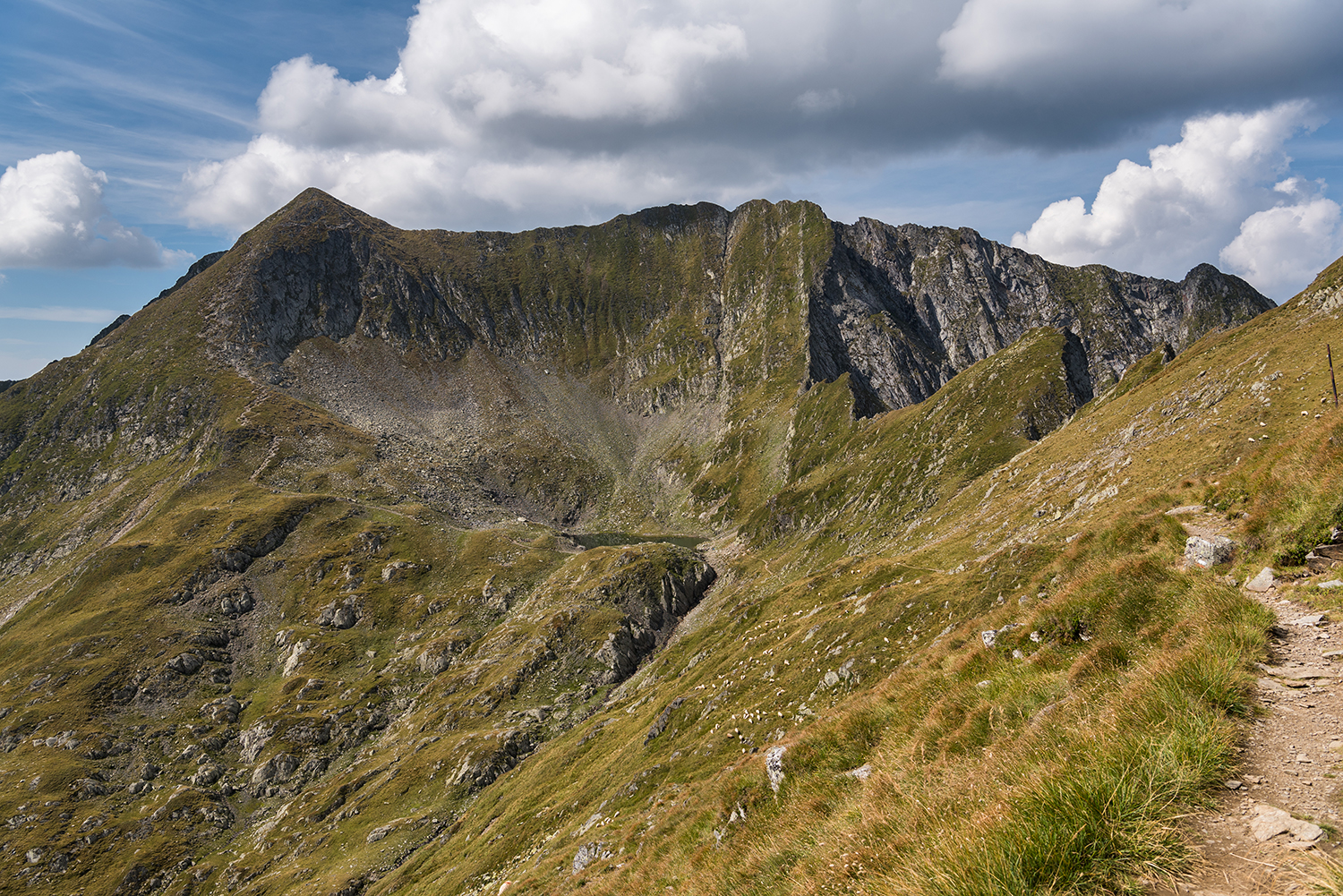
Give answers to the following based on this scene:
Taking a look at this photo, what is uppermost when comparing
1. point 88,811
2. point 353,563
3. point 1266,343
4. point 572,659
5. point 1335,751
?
point 1266,343

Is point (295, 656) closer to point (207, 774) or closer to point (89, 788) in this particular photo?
point (207, 774)

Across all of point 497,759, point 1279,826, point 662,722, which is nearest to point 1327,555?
point 1279,826

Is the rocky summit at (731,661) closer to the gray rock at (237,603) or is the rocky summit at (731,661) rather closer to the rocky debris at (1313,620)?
the rocky debris at (1313,620)

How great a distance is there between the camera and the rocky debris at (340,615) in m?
140

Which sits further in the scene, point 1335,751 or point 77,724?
point 77,724

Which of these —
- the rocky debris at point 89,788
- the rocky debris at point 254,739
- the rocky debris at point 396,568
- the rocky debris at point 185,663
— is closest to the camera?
the rocky debris at point 89,788

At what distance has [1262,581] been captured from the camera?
37.8ft

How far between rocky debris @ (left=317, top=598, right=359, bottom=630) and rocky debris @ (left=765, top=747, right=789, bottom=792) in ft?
490

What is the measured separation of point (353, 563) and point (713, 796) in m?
161

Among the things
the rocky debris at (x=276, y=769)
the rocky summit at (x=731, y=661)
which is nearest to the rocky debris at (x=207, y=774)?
the rocky summit at (x=731, y=661)

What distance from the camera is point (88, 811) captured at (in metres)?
97.1

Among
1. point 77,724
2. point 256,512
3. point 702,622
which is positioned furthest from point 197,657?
point 702,622

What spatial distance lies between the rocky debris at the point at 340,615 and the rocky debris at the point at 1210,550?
157m

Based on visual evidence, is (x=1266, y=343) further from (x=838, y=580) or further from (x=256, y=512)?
(x=256, y=512)
